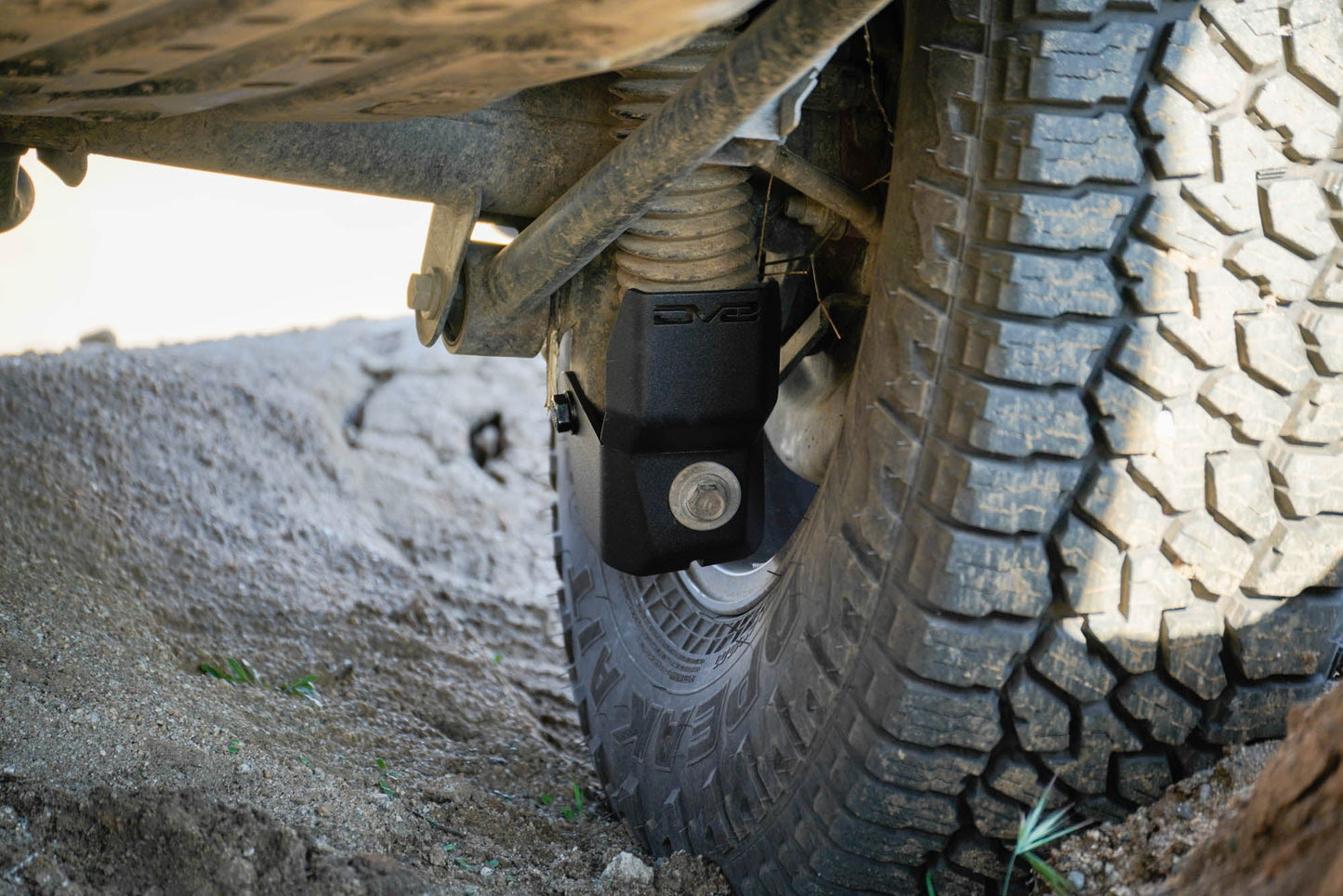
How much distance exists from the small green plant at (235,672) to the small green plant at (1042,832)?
1.25 meters

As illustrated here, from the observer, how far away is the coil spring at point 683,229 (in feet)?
4.19

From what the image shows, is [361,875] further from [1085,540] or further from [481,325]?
[1085,540]

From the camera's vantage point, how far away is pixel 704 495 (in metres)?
1.50

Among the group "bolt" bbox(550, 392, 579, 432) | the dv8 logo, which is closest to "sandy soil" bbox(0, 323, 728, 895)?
"bolt" bbox(550, 392, 579, 432)

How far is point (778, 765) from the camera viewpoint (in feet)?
4.24

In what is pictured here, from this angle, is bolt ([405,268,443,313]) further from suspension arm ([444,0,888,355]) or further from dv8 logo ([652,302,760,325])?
dv8 logo ([652,302,760,325])

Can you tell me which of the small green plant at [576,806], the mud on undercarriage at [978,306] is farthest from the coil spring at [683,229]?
the small green plant at [576,806]

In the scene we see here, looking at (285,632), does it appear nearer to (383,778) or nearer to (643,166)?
(383,778)

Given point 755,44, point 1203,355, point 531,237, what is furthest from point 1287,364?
point 531,237

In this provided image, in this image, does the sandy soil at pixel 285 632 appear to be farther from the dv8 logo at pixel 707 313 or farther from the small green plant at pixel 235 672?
the dv8 logo at pixel 707 313

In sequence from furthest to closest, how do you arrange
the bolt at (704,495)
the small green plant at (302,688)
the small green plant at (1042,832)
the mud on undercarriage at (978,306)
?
1. the small green plant at (302,688)
2. the bolt at (704,495)
3. the small green plant at (1042,832)
4. the mud on undercarriage at (978,306)

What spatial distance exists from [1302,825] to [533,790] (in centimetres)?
127

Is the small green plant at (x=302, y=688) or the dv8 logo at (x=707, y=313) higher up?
the dv8 logo at (x=707, y=313)

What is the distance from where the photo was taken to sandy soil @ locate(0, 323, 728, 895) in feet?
4.09
